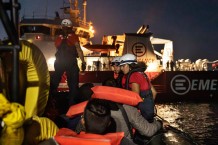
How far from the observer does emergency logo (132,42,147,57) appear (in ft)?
62.0

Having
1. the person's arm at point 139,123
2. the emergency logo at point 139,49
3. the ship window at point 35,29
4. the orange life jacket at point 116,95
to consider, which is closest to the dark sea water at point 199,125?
the person's arm at point 139,123

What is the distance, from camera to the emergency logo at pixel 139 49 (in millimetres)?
18906

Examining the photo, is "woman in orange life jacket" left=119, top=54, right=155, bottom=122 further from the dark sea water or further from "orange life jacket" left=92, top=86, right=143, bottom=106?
the dark sea water

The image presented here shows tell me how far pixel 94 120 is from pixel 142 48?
55.3 feet

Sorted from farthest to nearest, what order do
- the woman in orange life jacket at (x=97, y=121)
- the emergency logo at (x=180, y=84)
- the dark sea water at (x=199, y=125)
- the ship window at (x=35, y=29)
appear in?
the ship window at (x=35, y=29)
the emergency logo at (x=180, y=84)
the dark sea water at (x=199, y=125)
the woman in orange life jacket at (x=97, y=121)

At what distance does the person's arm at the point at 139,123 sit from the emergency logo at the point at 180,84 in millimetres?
12777

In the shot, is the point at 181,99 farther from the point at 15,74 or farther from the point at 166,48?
the point at 15,74

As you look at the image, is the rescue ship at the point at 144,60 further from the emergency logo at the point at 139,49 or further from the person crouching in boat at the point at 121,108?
the person crouching in boat at the point at 121,108

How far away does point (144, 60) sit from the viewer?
18781 millimetres

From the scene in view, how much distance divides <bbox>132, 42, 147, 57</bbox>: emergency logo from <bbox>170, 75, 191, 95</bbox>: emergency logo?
329 centimetres

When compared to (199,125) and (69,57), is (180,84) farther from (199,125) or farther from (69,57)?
(69,57)

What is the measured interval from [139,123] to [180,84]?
13262 mm

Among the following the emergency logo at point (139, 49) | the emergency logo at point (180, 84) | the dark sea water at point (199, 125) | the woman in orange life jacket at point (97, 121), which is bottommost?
the dark sea water at point (199, 125)

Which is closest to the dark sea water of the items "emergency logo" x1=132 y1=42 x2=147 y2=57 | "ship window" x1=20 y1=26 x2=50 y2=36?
"emergency logo" x1=132 y1=42 x2=147 y2=57
